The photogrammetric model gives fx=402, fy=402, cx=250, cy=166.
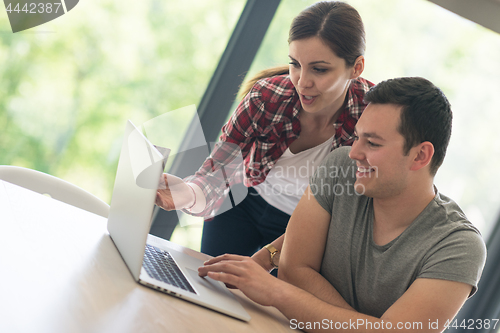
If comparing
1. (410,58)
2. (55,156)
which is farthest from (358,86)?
(55,156)

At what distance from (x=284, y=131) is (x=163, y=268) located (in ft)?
2.50

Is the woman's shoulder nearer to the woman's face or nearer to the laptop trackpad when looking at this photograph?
the woman's face

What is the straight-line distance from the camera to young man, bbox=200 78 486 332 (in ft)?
2.87

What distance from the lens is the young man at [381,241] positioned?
876 mm

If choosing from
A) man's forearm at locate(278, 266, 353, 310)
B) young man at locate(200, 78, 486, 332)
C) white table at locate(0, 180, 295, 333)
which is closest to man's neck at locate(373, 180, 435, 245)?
young man at locate(200, 78, 486, 332)

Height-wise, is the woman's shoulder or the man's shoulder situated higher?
the woman's shoulder

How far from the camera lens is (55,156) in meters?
1.85

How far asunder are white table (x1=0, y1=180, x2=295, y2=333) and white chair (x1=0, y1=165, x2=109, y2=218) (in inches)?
10.6

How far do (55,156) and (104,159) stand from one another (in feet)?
0.70

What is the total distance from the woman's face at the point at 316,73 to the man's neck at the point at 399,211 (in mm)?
441

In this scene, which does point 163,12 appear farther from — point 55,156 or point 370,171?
point 370,171

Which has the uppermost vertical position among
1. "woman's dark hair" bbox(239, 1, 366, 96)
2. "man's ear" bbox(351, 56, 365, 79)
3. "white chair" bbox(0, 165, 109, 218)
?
"woman's dark hair" bbox(239, 1, 366, 96)

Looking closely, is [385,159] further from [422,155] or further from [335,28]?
[335,28]

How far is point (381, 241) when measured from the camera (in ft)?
3.44
